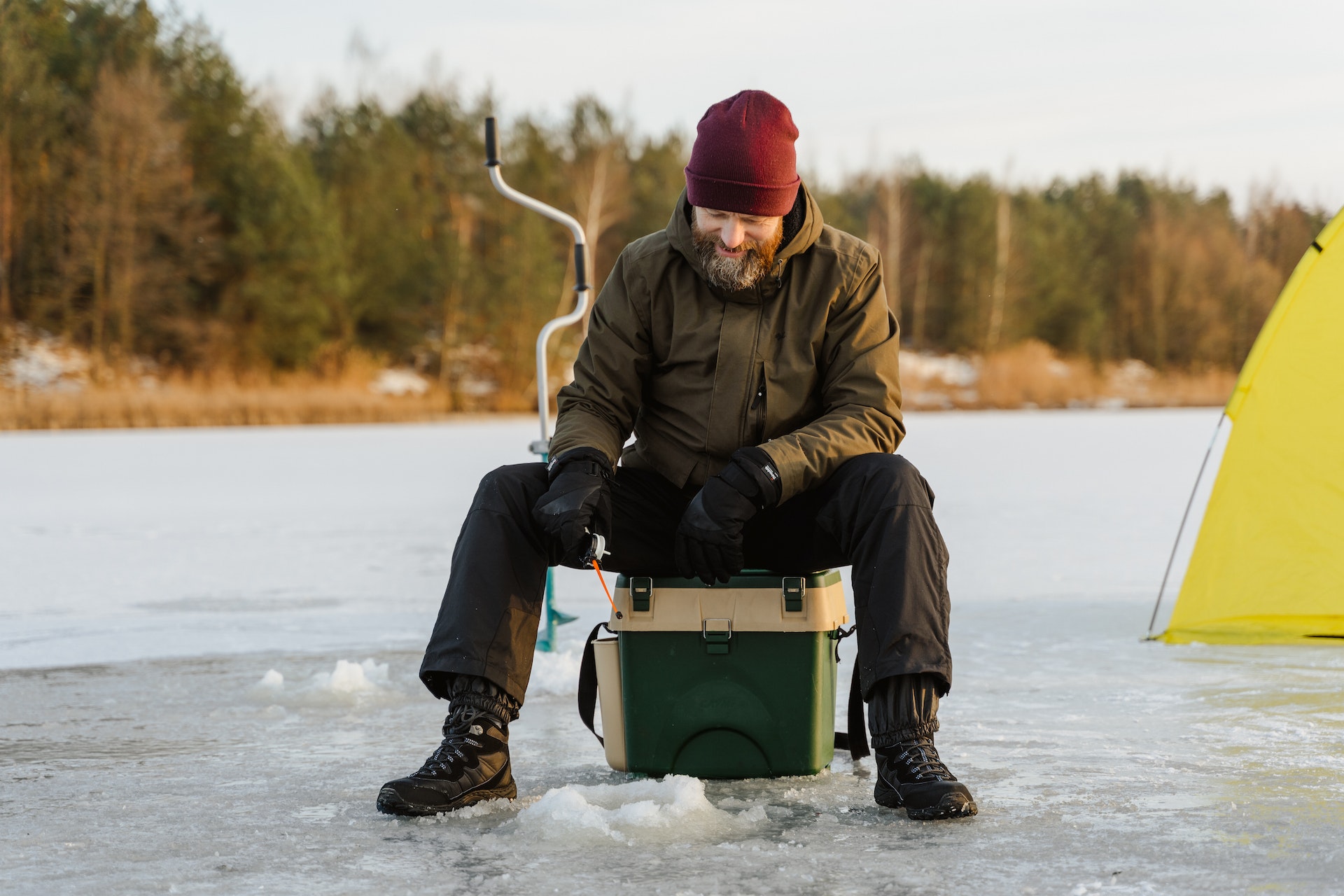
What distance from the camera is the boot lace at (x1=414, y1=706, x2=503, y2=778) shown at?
6.60ft

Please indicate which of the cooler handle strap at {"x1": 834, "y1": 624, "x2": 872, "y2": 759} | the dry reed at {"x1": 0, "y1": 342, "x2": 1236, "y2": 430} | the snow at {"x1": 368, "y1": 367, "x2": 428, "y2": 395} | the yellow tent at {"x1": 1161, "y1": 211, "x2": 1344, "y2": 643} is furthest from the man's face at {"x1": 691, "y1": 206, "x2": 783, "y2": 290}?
the snow at {"x1": 368, "y1": 367, "x2": 428, "y2": 395}

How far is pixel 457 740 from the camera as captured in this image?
2047 mm

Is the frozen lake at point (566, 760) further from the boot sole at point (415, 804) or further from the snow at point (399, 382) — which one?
the snow at point (399, 382)

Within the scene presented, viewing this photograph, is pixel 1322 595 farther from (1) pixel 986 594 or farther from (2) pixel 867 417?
(2) pixel 867 417

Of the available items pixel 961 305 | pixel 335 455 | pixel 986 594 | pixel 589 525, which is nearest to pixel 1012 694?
pixel 589 525

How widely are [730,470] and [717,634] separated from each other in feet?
0.91

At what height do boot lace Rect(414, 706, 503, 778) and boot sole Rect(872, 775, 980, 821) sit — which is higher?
boot lace Rect(414, 706, 503, 778)

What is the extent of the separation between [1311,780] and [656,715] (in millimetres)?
1070

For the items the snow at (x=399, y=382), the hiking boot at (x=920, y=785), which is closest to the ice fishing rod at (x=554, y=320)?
the hiking boot at (x=920, y=785)

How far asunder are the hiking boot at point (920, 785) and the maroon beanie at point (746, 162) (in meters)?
0.91

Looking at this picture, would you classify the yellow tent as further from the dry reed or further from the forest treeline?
the forest treeline

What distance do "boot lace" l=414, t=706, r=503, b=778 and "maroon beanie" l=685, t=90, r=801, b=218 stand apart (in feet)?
3.06

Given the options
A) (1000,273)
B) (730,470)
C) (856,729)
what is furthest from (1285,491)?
(1000,273)

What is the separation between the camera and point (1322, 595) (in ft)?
11.1
